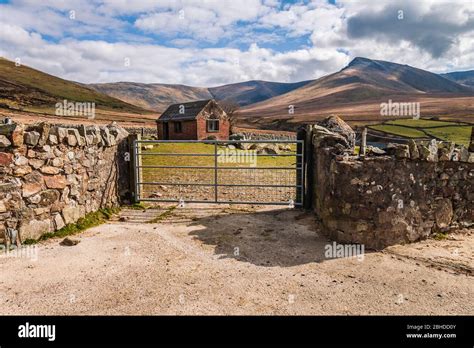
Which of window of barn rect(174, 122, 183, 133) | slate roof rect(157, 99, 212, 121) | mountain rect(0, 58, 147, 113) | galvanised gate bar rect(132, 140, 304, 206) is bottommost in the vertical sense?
galvanised gate bar rect(132, 140, 304, 206)

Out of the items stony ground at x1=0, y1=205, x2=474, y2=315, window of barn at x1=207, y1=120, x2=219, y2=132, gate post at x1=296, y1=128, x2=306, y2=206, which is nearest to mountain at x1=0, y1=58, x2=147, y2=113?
window of barn at x1=207, y1=120, x2=219, y2=132

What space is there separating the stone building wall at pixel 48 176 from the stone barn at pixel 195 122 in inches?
1115

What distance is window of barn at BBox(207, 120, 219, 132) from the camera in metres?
37.4

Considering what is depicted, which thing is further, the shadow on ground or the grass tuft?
the grass tuft

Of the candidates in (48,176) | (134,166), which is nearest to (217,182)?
(134,166)

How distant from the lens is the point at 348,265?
5344 millimetres

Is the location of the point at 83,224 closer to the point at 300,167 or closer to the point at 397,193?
the point at 300,167

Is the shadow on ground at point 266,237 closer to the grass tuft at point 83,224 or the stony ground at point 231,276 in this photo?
the stony ground at point 231,276

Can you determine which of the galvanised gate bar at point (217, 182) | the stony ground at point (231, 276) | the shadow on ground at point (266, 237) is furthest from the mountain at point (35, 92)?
the stony ground at point (231, 276)

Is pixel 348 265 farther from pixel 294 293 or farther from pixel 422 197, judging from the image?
pixel 422 197

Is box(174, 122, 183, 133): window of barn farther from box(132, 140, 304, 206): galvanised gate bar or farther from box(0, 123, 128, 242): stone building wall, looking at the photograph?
box(0, 123, 128, 242): stone building wall
